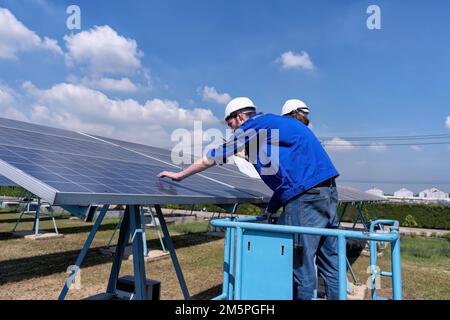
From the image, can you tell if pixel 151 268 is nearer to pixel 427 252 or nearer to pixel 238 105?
pixel 238 105

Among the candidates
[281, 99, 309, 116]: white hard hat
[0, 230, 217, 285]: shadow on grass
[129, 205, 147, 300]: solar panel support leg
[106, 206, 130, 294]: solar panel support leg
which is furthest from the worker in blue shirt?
[0, 230, 217, 285]: shadow on grass

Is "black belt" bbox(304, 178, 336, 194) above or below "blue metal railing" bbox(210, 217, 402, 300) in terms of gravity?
above

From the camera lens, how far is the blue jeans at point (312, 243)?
9.09 ft

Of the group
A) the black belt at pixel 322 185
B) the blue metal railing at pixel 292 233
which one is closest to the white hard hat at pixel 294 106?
the black belt at pixel 322 185

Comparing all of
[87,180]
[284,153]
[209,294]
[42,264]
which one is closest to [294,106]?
[284,153]

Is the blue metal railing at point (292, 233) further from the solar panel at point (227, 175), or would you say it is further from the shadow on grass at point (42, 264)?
the shadow on grass at point (42, 264)

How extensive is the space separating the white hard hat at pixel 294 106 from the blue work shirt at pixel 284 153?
61 cm

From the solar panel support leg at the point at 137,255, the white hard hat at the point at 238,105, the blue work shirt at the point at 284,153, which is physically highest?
the white hard hat at the point at 238,105

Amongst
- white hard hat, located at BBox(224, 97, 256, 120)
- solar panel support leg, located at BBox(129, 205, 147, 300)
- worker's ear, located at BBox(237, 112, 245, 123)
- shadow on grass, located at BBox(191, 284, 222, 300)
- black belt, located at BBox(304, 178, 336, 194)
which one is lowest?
shadow on grass, located at BBox(191, 284, 222, 300)

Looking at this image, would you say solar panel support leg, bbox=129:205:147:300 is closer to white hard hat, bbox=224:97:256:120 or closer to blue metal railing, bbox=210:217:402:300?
blue metal railing, bbox=210:217:402:300

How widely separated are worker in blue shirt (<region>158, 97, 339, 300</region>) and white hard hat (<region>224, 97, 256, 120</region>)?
1.00 feet

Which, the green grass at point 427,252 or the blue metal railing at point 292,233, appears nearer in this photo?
the blue metal railing at point 292,233

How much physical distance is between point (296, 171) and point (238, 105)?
0.95 metres

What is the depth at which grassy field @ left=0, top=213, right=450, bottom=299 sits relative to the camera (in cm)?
757
